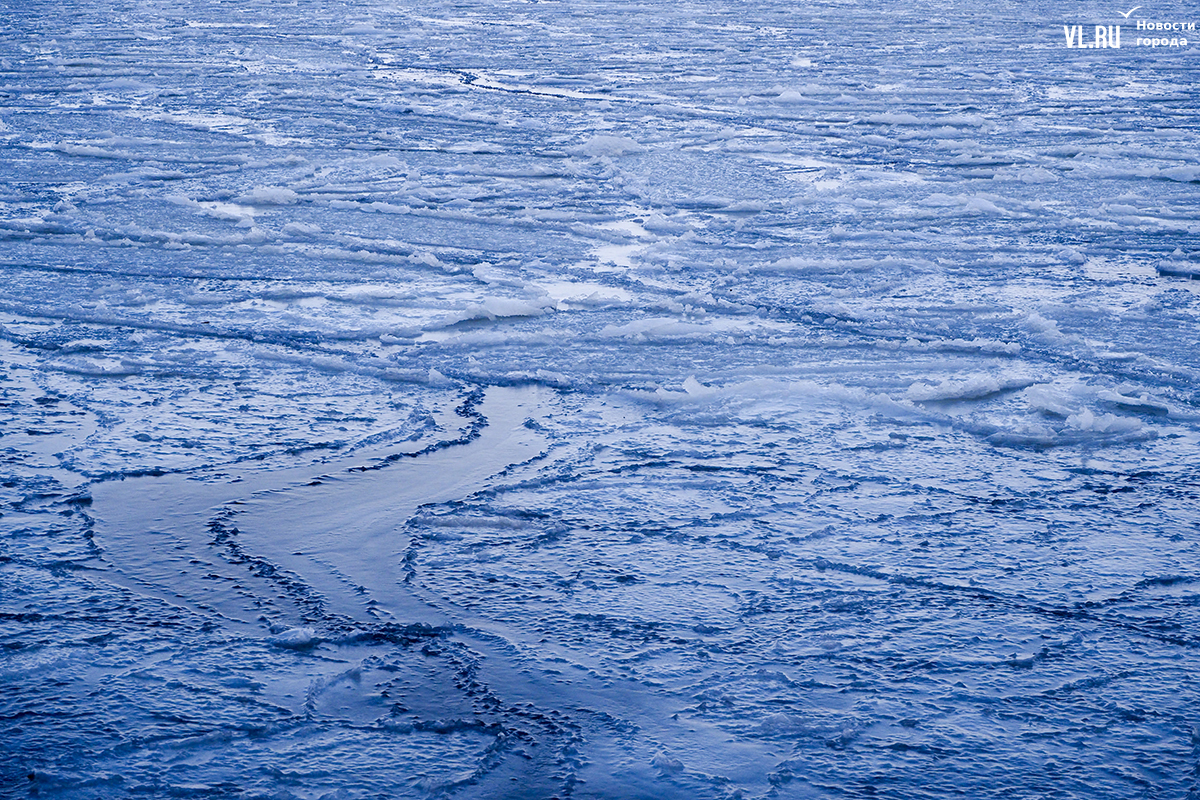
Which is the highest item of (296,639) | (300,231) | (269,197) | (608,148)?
(608,148)

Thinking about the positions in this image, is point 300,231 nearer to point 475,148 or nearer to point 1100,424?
point 475,148

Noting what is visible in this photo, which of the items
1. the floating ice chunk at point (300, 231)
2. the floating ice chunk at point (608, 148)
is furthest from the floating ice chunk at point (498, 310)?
the floating ice chunk at point (608, 148)

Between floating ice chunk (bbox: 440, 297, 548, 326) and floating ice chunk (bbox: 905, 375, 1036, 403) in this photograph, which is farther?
floating ice chunk (bbox: 440, 297, 548, 326)

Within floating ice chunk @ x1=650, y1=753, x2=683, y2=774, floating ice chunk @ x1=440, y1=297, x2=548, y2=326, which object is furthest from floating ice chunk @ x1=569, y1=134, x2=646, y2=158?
floating ice chunk @ x1=650, y1=753, x2=683, y2=774

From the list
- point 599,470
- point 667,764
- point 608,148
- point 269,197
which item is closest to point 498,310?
point 599,470

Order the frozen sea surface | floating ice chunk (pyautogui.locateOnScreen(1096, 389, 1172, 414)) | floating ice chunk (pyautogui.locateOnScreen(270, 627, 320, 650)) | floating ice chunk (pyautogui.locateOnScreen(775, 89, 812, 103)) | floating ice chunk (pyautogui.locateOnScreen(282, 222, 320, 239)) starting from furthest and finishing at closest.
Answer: floating ice chunk (pyautogui.locateOnScreen(775, 89, 812, 103)), floating ice chunk (pyautogui.locateOnScreen(282, 222, 320, 239)), floating ice chunk (pyautogui.locateOnScreen(1096, 389, 1172, 414)), floating ice chunk (pyautogui.locateOnScreen(270, 627, 320, 650)), the frozen sea surface

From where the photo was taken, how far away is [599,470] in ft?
13.7

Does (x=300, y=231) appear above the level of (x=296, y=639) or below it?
above

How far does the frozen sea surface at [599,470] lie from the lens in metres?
2.81

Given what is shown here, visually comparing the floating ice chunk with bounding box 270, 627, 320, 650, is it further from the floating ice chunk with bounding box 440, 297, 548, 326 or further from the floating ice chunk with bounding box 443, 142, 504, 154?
the floating ice chunk with bounding box 443, 142, 504, 154

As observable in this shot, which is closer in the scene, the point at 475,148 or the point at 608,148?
the point at 608,148

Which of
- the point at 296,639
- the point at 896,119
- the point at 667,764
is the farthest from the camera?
the point at 896,119

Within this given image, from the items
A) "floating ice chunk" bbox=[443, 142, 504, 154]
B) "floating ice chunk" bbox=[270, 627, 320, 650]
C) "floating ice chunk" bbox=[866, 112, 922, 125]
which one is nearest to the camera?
"floating ice chunk" bbox=[270, 627, 320, 650]

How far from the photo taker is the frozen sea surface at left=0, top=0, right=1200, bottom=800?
9.22ft
